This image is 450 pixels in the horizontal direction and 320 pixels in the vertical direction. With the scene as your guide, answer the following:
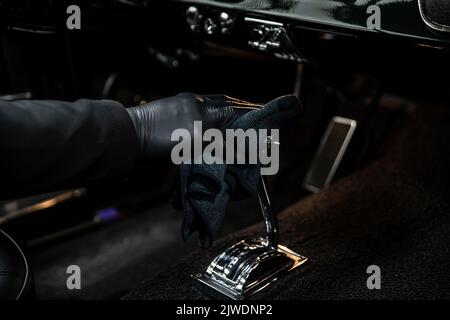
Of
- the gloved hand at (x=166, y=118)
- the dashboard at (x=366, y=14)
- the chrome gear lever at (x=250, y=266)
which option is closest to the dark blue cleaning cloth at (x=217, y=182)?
the gloved hand at (x=166, y=118)

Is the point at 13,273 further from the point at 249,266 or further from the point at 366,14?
the point at 366,14

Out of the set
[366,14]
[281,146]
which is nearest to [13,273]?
[281,146]

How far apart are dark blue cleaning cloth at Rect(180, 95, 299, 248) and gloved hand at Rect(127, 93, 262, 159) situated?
1.6 inches

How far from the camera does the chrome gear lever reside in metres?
0.90

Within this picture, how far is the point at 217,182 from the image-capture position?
708mm

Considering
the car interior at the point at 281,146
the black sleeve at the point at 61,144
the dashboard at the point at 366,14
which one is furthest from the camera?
the car interior at the point at 281,146

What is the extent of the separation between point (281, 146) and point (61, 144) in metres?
0.36

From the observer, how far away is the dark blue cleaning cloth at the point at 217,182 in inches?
27.6

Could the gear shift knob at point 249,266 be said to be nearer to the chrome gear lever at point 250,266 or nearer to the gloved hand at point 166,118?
the chrome gear lever at point 250,266

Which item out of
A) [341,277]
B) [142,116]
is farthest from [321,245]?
[142,116]

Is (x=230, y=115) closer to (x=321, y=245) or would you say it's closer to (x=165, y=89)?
(x=321, y=245)

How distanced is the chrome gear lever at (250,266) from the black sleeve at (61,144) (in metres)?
0.33

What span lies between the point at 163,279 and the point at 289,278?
26cm

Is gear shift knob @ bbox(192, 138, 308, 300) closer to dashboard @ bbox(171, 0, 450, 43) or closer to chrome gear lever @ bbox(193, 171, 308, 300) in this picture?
chrome gear lever @ bbox(193, 171, 308, 300)
